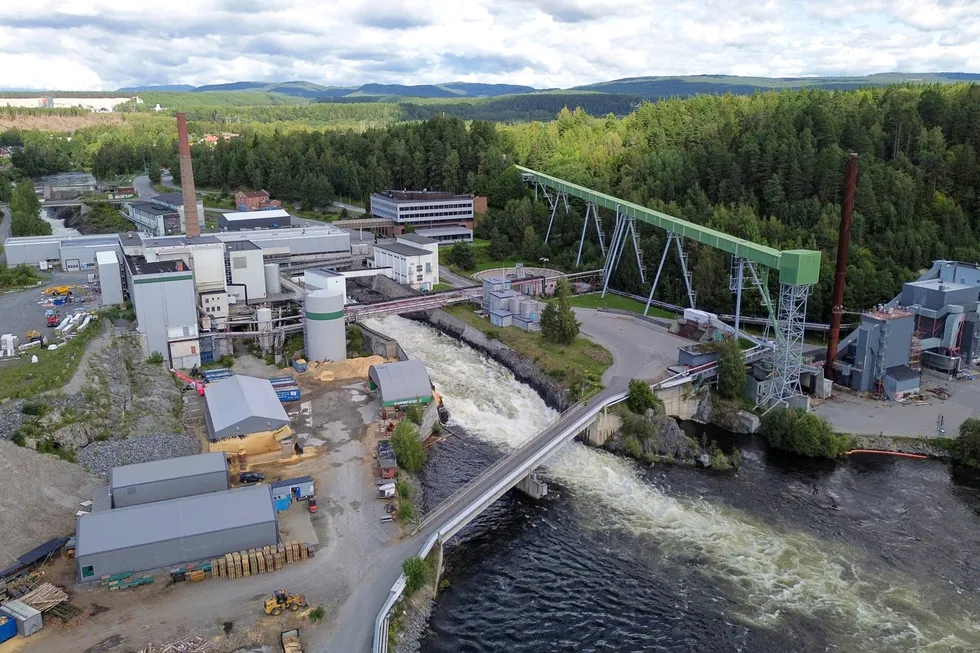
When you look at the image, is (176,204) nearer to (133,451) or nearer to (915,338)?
(133,451)

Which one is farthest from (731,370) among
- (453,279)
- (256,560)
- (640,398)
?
(453,279)

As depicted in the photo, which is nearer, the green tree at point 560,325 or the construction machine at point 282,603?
the construction machine at point 282,603

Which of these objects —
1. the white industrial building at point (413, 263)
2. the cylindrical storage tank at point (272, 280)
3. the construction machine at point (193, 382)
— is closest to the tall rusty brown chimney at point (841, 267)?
the white industrial building at point (413, 263)

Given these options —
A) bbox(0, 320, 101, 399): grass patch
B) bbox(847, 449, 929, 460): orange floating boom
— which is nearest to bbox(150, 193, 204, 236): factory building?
bbox(0, 320, 101, 399): grass patch

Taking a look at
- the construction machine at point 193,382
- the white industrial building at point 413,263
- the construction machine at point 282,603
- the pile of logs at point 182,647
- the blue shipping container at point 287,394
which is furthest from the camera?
the white industrial building at point 413,263

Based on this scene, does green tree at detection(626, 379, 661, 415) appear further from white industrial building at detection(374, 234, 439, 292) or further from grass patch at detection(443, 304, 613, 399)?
white industrial building at detection(374, 234, 439, 292)

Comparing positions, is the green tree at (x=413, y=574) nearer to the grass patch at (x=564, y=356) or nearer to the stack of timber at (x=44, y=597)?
the stack of timber at (x=44, y=597)

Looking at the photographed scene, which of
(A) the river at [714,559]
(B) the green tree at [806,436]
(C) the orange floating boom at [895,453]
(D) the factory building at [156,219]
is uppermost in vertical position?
(D) the factory building at [156,219]
